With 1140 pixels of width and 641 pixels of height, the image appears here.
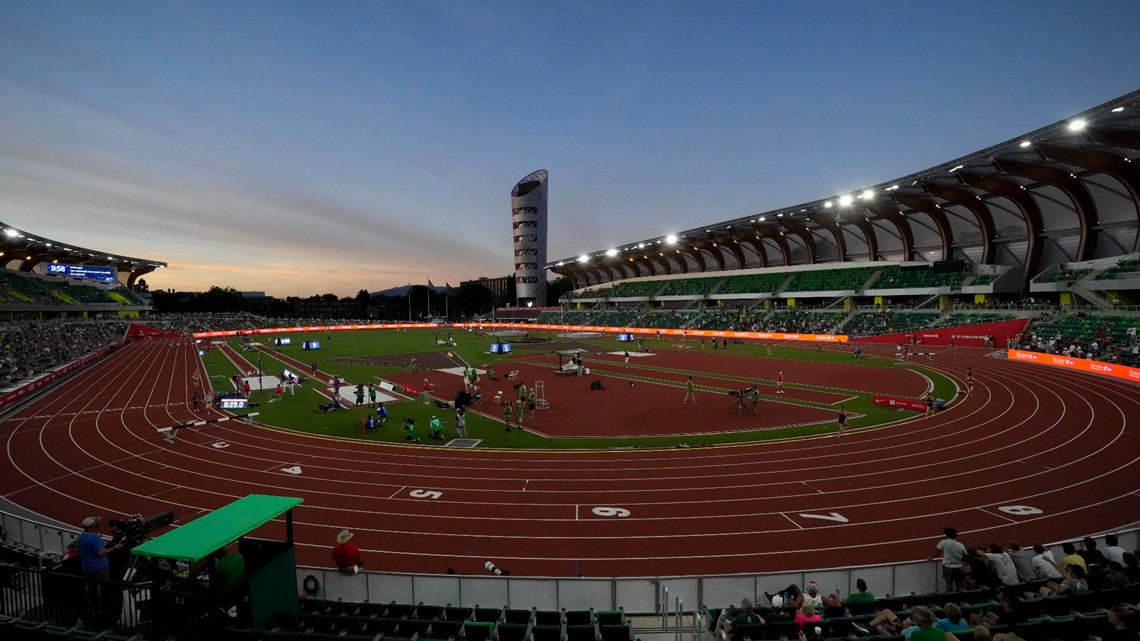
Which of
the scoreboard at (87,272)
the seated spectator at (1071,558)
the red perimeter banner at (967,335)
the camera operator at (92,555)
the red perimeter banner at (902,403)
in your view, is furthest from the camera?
the scoreboard at (87,272)

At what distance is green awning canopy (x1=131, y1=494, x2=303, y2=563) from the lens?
556 centimetres

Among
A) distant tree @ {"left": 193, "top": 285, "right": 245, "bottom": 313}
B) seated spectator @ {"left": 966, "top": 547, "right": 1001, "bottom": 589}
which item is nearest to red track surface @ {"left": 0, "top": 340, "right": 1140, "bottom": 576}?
seated spectator @ {"left": 966, "top": 547, "right": 1001, "bottom": 589}

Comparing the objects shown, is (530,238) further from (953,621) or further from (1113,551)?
(953,621)

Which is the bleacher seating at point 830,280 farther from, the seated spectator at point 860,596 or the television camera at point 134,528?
the television camera at point 134,528

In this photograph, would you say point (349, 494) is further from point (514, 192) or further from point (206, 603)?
point (514, 192)

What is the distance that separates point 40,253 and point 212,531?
335ft

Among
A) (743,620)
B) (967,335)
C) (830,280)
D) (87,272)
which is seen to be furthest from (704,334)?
(87,272)

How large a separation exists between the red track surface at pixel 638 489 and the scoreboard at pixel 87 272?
8601 cm

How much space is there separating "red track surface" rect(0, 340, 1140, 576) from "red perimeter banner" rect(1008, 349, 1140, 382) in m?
8.10

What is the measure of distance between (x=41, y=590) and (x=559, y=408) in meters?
19.3

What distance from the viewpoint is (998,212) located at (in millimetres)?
54750

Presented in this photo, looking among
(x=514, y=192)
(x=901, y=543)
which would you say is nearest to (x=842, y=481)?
(x=901, y=543)

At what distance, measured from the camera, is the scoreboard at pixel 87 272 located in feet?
278

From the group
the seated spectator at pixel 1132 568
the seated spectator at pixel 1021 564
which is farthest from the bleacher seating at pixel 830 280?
the seated spectator at pixel 1132 568
